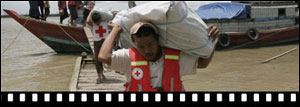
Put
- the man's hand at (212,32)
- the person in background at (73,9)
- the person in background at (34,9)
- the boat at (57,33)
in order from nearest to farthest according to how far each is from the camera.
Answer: the man's hand at (212,32), the boat at (57,33), the person in background at (34,9), the person in background at (73,9)

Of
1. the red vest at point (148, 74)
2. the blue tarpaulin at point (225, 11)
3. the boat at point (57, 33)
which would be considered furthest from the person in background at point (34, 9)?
the red vest at point (148, 74)

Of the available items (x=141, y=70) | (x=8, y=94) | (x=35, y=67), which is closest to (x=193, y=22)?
(x=141, y=70)

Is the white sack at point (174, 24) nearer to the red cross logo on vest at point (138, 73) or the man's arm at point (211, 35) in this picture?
the man's arm at point (211, 35)

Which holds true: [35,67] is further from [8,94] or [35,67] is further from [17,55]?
[8,94]

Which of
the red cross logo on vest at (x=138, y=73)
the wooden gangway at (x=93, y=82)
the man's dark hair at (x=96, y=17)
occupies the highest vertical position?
the man's dark hair at (x=96, y=17)

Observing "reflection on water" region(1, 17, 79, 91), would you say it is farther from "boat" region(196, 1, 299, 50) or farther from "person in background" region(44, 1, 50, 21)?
"boat" region(196, 1, 299, 50)

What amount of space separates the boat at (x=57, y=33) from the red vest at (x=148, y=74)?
949cm

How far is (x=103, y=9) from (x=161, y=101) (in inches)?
179

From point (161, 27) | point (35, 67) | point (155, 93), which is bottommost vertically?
point (35, 67)

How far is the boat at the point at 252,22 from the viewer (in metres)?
14.6

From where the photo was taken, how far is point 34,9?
1213 centimetres

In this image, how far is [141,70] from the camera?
2295 mm

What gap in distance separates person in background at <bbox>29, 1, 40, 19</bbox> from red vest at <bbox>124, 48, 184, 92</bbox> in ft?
33.7

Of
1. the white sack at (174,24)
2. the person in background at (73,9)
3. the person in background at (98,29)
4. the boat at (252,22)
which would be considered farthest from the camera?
the boat at (252,22)
